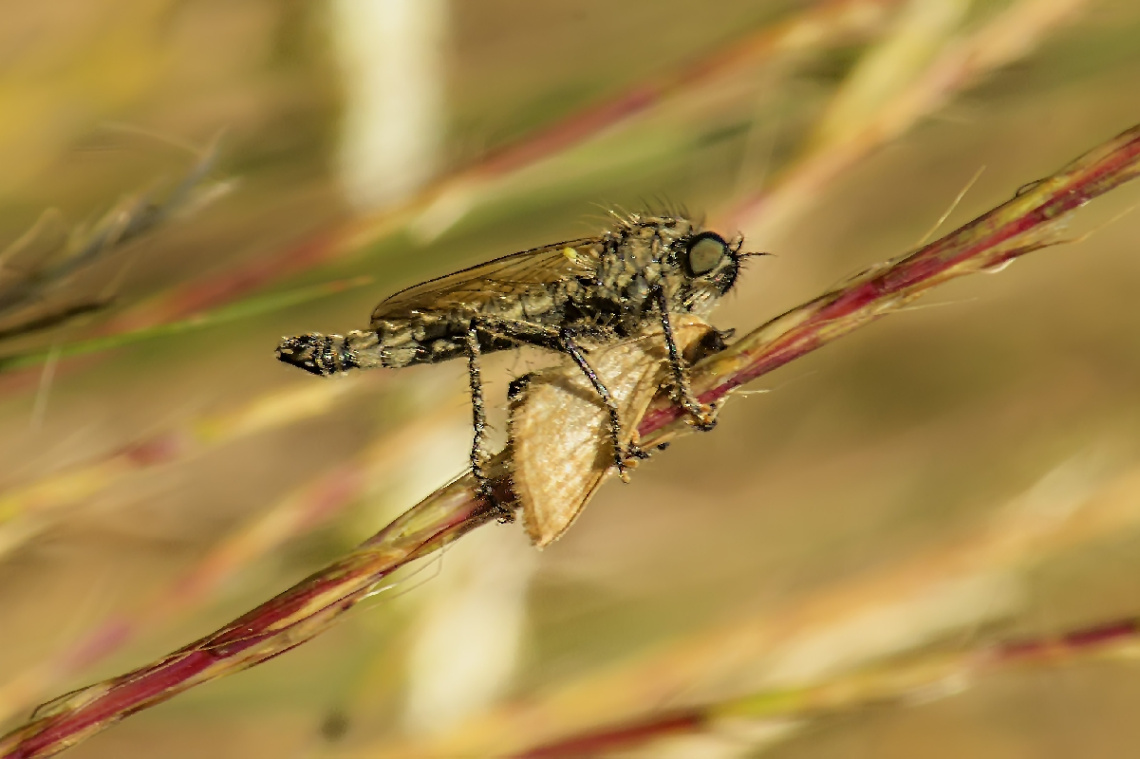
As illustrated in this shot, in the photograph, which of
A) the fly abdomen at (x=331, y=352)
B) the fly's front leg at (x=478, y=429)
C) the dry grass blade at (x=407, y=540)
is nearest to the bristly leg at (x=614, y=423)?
the fly's front leg at (x=478, y=429)

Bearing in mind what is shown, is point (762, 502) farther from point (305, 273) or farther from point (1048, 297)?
point (305, 273)

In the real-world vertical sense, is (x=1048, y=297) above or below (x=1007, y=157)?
below

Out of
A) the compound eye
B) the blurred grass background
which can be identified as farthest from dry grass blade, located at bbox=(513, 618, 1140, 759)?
the compound eye

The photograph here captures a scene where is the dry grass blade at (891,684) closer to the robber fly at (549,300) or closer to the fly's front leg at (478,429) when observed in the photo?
the fly's front leg at (478,429)

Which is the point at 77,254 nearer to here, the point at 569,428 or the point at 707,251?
the point at 569,428

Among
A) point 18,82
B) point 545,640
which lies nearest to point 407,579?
point 545,640

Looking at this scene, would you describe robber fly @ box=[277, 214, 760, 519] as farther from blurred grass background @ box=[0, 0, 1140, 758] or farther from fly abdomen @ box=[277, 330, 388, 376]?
blurred grass background @ box=[0, 0, 1140, 758]

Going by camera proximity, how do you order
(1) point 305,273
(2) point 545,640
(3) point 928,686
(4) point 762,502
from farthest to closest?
(4) point 762,502 → (2) point 545,640 → (1) point 305,273 → (3) point 928,686
